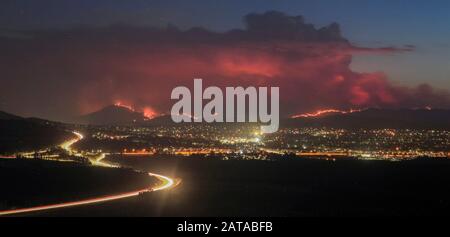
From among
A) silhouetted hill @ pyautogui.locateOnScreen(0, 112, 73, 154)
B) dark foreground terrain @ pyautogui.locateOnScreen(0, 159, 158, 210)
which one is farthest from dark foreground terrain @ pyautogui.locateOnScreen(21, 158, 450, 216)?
silhouetted hill @ pyautogui.locateOnScreen(0, 112, 73, 154)

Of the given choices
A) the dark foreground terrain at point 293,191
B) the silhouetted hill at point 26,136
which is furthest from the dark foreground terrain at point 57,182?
the silhouetted hill at point 26,136

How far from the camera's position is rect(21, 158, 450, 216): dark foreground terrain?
111ft

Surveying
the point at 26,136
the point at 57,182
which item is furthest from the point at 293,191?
the point at 26,136

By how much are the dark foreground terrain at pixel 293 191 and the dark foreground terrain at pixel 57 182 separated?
376cm

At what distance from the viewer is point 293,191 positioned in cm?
4588

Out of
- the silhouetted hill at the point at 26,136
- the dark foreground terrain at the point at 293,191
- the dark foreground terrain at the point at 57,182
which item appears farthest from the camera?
the silhouetted hill at the point at 26,136

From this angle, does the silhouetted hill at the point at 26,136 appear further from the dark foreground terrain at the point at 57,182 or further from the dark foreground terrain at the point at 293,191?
the dark foreground terrain at the point at 57,182

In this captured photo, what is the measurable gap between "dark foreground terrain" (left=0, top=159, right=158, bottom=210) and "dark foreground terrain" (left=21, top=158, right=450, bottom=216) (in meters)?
3.76

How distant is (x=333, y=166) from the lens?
232 feet

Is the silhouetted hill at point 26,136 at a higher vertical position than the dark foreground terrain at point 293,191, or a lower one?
higher

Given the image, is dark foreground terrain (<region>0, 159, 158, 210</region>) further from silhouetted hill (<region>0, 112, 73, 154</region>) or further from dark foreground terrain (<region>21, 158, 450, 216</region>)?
silhouetted hill (<region>0, 112, 73, 154</region>)

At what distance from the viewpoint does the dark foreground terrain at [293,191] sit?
33812mm

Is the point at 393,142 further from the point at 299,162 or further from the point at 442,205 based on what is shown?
the point at 442,205

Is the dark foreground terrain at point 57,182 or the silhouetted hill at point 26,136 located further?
the silhouetted hill at point 26,136
